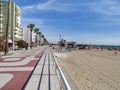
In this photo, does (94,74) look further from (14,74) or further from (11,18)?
(11,18)

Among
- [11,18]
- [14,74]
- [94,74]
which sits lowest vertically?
[94,74]

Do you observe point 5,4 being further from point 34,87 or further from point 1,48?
point 34,87

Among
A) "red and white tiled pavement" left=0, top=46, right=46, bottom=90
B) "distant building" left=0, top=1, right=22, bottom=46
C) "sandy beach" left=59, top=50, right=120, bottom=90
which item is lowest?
"sandy beach" left=59, top=50, right=120, bottom=90

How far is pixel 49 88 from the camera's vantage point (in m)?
10.1

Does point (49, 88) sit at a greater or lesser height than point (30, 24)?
lesser

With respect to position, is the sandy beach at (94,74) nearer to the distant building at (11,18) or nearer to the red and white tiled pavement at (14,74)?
the red and white tiled pavement at (14,74)

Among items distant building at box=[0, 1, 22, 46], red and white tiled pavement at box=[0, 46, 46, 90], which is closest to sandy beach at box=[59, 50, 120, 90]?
red and white tiled pavement at box=[0, 46, 46, 90]

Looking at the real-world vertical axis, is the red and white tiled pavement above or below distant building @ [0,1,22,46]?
below

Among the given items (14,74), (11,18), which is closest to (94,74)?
(14,74)

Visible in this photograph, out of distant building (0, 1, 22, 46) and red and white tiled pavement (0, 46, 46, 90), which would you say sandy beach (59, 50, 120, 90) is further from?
distant building (0, 1, 22, 46)

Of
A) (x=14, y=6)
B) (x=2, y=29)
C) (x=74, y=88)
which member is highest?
(x=14, y=6)

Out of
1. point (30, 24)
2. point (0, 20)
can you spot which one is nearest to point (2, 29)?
point (0, 20)

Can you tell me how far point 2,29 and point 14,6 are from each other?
14.6 m

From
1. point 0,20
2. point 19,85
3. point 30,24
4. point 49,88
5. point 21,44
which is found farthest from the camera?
point 30,24
